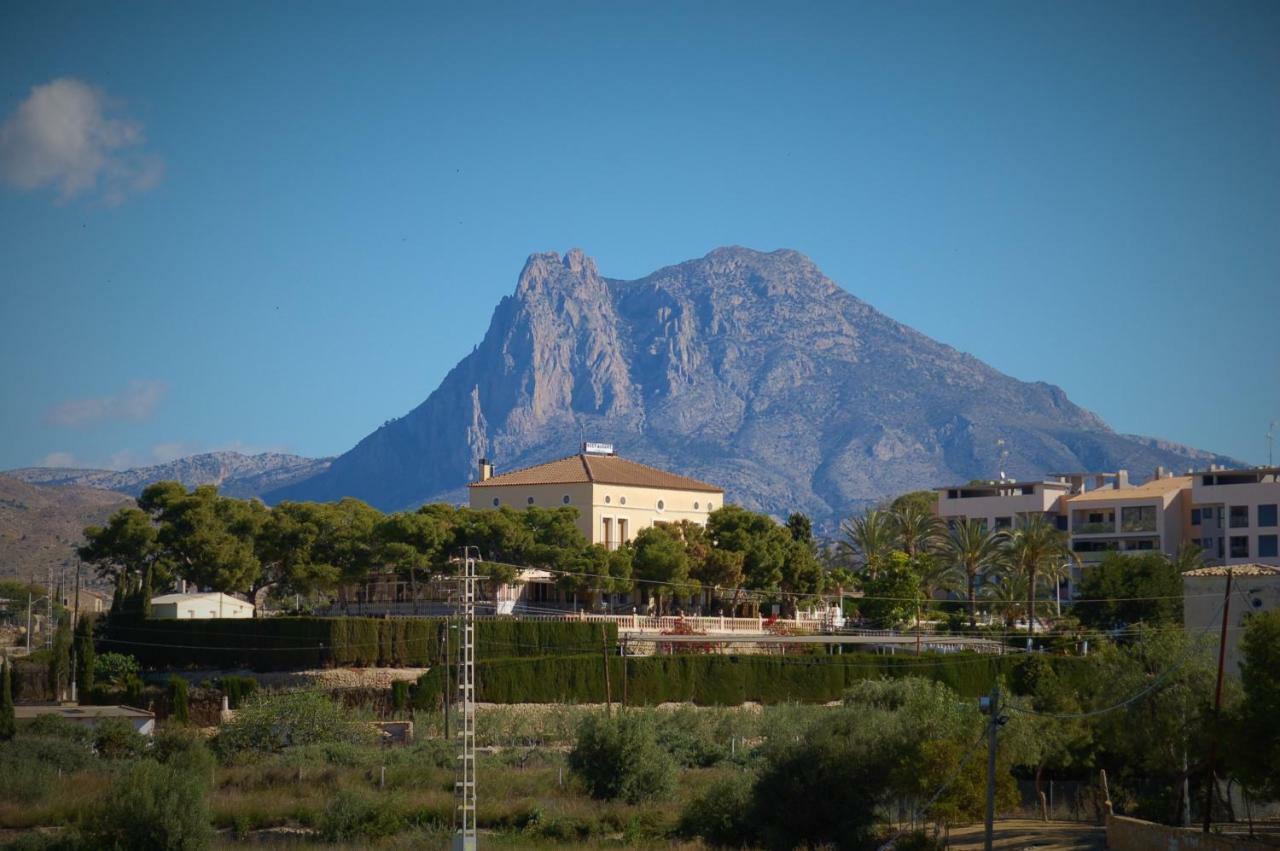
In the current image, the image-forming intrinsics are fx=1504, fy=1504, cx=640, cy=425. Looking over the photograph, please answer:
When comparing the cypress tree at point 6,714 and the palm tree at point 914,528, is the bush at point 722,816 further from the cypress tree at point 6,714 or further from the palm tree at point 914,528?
the palm tree at point 914,528

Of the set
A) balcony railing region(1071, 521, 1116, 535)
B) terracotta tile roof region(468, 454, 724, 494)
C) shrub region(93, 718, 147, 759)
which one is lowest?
shrub region(93, 718, 147, 759)

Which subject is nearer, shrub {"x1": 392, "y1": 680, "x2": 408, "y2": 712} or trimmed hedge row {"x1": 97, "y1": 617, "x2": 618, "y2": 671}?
shrub {"x1": 392, "y1": 680, "x2": 408, "y2": 712}

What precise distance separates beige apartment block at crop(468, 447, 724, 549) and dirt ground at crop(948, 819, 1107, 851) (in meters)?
39.6

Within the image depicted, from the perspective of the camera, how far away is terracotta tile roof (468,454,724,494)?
263 feet

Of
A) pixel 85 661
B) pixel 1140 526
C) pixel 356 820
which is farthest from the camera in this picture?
pixel 1140 526

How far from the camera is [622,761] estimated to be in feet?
146

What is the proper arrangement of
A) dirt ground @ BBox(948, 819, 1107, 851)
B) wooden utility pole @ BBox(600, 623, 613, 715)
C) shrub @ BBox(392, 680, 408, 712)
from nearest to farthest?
dirt ground @ BBox(948, 819, 1107, 851)
wooden utility pole @ BBox(600, 623, 613, 715)
shrub @ BBox(392, 680, 408, 712)

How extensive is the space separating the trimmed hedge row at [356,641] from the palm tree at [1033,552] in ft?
64.1

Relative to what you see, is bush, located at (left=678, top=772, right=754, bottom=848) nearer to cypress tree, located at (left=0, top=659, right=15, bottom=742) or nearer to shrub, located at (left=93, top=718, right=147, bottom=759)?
shrub, located at (left=93, top=718, right=147, bottom=759)

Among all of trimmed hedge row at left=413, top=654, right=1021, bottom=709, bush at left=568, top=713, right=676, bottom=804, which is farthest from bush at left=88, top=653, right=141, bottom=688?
bush at left=568, top=713, right=676, bottom=804

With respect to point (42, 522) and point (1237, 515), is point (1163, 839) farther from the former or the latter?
point (42, 522)

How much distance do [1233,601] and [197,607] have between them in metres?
43.5

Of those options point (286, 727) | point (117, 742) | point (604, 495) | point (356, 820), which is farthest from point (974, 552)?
point (117, 742)

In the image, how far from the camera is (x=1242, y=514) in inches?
3504
